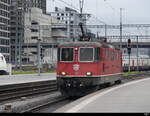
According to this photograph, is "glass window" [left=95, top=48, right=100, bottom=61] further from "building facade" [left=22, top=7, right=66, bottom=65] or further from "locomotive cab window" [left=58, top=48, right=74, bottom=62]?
"building facade" [left=22, top=7, right=66, bottom=65]

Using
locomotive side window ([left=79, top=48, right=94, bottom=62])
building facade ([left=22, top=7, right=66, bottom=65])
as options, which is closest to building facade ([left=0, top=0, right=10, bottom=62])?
building facade ([left=22, top=7, right=66, bottom=65])

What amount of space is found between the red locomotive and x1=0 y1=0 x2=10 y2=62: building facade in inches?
2933

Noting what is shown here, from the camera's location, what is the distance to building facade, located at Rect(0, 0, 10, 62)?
95.0 m

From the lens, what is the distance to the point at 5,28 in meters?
97.3

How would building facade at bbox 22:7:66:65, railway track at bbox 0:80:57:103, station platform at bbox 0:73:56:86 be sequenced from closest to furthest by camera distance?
railway track at bbox 0:80:57:103 → station platform at bbox 0:73:56:86 → building facade at bbox 22:7:66:65

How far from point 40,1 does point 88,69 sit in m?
95.3

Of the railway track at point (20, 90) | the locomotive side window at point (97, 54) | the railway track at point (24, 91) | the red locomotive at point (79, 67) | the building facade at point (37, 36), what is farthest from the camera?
the building facade at point (37, 36)

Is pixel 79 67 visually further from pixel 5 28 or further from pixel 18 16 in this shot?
pixel 18 16

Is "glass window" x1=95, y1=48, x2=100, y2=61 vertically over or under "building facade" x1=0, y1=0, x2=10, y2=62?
under

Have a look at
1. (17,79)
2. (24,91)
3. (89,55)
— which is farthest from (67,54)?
(17,79)

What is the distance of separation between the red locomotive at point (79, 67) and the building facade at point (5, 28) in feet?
244

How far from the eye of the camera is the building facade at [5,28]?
95.0 meters

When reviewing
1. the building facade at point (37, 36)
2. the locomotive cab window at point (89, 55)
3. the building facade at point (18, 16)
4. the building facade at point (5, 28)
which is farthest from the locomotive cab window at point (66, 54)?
the building facade at point (37, 36)

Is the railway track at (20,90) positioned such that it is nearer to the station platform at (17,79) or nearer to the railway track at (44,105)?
the station platform at (17,79)
